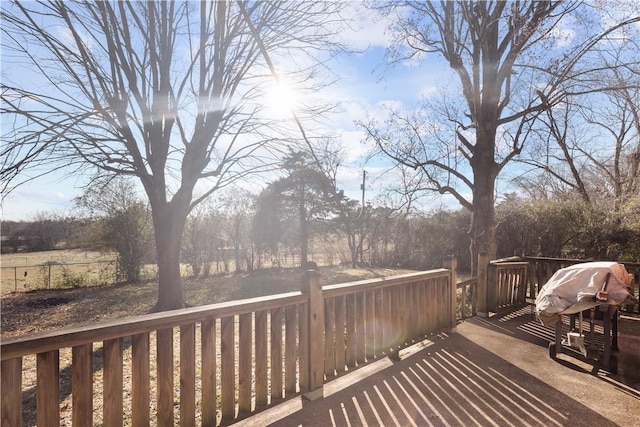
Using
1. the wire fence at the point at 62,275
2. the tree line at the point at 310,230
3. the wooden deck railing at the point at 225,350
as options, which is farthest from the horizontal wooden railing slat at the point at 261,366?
the wire fence at the point at 62,275

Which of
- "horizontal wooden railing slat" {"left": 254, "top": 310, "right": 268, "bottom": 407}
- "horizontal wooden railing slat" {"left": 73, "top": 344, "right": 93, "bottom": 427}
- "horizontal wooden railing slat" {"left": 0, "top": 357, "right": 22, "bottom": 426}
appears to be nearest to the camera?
"horizontal wooden railing slat" {"left": 0, "top": 357, "right": 22, "bottom": 426}

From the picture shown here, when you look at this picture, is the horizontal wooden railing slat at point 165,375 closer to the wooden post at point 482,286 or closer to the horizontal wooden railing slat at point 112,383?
the horizontal wooden railing slat at point 112,383

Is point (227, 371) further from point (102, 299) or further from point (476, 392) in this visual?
point (102, 299)

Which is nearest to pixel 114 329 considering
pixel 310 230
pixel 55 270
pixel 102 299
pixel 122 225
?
pixel 102 299

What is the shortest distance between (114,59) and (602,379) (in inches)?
343

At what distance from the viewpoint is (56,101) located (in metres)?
5.97

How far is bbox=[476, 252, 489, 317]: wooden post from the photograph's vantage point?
4996 millimetres

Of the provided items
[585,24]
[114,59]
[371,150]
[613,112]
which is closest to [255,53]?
[114,59]

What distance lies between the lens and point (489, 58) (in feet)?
22.3

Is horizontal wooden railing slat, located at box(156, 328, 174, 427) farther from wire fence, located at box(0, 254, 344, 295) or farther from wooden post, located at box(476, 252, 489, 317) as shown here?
wire fence, located at box(0, 254, 344, 295)

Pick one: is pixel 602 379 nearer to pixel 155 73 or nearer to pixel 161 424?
pixel 161 424

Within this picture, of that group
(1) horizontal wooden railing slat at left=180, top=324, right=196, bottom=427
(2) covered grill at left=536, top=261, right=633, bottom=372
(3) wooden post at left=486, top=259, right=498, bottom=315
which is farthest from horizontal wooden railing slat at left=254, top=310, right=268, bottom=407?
(3) wooden post at left=486, top=259, right=498, bottom=315

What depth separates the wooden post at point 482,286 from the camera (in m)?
5.00

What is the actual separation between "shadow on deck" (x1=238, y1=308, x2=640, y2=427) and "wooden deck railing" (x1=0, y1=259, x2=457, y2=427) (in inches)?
6.8
